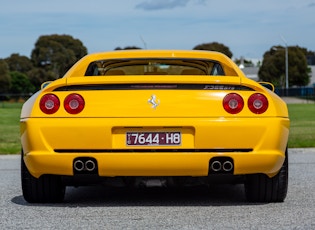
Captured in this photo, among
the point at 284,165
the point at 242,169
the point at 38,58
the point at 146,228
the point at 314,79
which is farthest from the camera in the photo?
the point at 314,79

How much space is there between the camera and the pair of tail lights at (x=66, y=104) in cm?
587

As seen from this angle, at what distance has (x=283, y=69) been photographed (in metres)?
120

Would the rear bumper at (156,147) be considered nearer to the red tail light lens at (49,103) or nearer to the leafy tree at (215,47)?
the red tail light lens at (49,103)

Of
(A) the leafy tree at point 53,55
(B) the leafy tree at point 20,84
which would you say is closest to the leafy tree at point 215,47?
(A) the leafy tree at point 53,55

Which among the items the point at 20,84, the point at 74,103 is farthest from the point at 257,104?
the point at 20,84

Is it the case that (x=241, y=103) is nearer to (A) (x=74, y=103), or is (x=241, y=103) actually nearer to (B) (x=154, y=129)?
(B) (x=154, y=129)

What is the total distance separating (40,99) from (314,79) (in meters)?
138

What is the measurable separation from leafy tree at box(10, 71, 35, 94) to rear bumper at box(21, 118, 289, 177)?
127275mm

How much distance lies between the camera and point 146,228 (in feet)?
16.5

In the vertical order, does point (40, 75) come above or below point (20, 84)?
above

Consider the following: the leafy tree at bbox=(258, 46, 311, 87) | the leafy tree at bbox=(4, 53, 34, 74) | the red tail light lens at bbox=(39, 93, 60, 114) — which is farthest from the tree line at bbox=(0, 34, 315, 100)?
the red tail light lens at bbox=(39, 93, 60, 114)

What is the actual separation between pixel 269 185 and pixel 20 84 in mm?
130519

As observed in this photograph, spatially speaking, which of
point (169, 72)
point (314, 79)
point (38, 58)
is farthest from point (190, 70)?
point (314, 79)

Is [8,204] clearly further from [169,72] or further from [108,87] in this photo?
[169,72]
